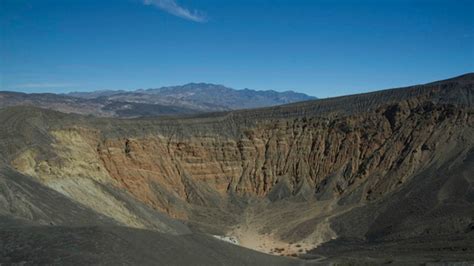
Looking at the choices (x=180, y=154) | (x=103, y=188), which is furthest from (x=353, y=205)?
(x=103, y=188)

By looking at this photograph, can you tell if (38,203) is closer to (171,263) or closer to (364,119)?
(171,263)

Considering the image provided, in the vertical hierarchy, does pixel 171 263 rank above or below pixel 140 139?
below

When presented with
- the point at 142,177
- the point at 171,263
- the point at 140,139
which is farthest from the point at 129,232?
the point at 140,139

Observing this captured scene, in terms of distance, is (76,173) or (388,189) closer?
(76,173)

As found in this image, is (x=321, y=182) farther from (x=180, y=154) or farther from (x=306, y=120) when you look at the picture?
(x=180, y=154)

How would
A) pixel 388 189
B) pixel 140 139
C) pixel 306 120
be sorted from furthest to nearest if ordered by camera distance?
pixel 306 120 → pixel 140 139 → pixel 388 189

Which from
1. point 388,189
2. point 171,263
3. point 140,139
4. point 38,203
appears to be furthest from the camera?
point 140,139

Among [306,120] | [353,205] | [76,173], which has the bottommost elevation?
[353,205]
